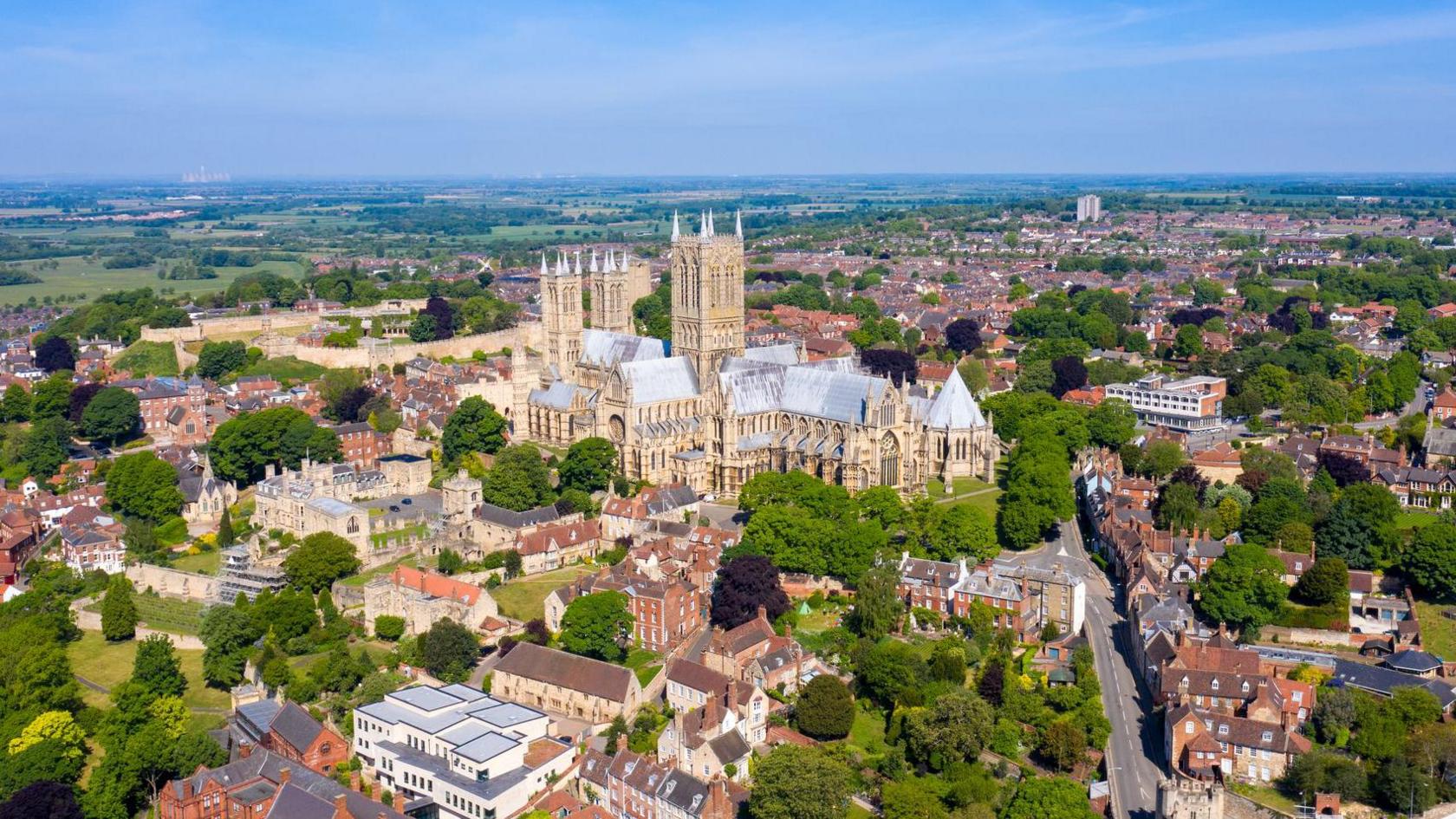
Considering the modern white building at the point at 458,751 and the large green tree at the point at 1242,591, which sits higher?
the large green tree at the point at 1242,591

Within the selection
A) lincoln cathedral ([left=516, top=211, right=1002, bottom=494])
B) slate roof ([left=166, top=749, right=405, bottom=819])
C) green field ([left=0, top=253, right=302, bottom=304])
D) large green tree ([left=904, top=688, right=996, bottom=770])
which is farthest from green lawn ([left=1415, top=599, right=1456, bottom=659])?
green field ([left=0, top=253, right=302, bottom=304])

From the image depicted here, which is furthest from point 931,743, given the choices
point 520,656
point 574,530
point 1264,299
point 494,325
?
point 1264,299

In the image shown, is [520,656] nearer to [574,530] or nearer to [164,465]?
[574,530]

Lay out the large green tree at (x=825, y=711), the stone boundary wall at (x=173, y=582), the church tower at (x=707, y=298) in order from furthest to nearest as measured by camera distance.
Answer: the church tower at (x=707, y=298) < the stone boundary wall at (x=173, y=582) < the large green tree at (x=825, y=711)

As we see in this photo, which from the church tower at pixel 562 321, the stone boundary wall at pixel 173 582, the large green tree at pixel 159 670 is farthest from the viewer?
the church tower at pixel 562 321

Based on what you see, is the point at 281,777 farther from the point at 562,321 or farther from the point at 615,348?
the point at 562,321

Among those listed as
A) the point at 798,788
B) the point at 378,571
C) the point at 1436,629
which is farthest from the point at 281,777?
the point at 1436,629

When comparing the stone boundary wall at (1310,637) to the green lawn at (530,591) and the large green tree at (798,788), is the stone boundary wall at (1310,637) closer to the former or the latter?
the large green tree at (798,788)

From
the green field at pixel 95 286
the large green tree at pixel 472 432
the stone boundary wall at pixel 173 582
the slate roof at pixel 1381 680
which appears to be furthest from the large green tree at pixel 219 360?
the slate roof at pixel 1381 680
